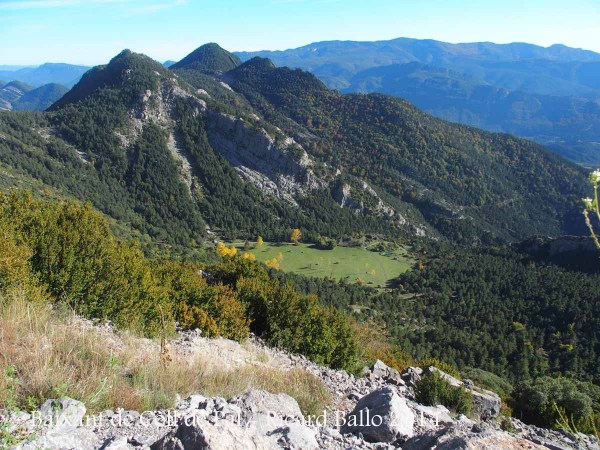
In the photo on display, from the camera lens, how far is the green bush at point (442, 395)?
42.4 ft

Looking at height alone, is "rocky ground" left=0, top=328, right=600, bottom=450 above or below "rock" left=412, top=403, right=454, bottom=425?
above

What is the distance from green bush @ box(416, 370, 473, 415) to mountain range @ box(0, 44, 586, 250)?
105613 millimetres

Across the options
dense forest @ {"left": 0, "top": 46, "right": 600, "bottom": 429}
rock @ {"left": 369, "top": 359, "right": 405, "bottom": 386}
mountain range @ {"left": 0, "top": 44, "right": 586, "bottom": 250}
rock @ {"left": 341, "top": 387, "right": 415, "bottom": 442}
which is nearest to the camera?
rock @ {"left": 341, "top": 387, "right": 415, "bottom": 442}

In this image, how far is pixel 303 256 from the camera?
386 feet

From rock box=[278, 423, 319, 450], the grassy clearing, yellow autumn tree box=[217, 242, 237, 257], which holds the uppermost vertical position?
rock box=[278, 423, 319, 450]

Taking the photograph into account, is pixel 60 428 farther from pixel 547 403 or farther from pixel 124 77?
pixel 124 77

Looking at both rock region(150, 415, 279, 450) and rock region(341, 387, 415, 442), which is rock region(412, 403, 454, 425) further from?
rock region(150, 415, 279, 450)

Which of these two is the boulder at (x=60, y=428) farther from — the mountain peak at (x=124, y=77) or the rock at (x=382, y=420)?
the mountain peak at (x=124, y=77)

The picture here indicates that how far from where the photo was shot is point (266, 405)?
721 cm

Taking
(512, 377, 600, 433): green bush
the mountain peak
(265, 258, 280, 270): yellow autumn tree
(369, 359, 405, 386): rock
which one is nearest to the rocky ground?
(369, 359, 405, 386): rock

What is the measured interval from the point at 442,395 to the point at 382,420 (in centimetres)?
663

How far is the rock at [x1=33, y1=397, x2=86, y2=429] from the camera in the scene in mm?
5160

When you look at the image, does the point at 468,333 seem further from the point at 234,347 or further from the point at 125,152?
the point at 125,152

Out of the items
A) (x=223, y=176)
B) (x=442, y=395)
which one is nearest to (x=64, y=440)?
(x=442, y=395)
